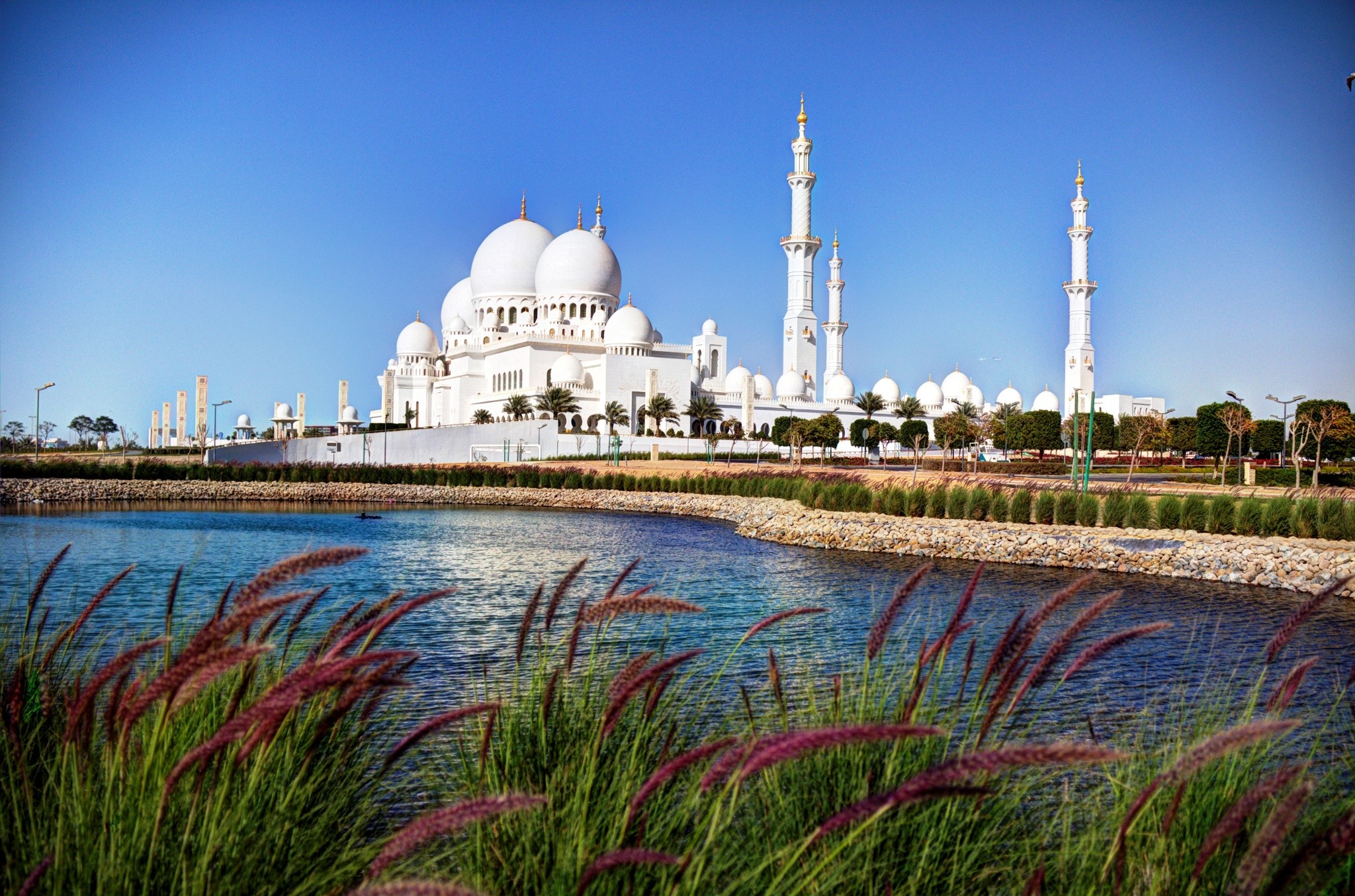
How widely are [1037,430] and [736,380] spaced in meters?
21.5

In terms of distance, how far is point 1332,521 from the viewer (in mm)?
17094

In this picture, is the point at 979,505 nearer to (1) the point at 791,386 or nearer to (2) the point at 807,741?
(2) the point at 807,741

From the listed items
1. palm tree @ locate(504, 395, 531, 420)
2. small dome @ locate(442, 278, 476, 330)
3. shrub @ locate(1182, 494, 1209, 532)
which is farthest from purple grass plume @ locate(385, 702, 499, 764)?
small dome @ locate(442, 278, 476, 330)

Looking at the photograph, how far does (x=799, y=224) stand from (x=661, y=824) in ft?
211

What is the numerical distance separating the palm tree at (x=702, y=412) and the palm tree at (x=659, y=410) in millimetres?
1125

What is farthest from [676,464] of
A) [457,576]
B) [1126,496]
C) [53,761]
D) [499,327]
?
[53,761]

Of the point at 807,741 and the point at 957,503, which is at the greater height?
the point at 807,741

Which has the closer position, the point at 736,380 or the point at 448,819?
the point at 448,819

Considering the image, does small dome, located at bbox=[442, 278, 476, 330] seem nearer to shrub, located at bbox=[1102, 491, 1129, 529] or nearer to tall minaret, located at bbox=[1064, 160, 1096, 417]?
tall minaret, located at bbox=[1064, 160, 1096, 417]

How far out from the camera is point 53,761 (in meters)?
3.20

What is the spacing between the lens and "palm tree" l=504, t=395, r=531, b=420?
182 ft

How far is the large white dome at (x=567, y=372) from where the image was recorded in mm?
60188

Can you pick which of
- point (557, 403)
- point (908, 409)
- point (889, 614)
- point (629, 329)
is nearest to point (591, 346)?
point (629, 329)

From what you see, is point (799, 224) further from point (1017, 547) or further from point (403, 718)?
point (403, 718)
